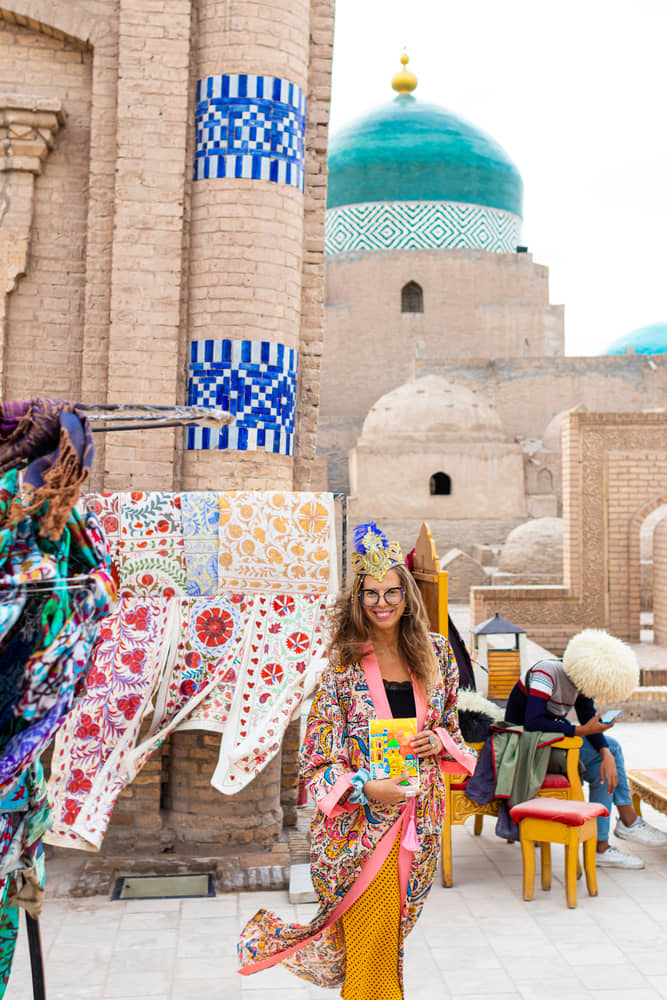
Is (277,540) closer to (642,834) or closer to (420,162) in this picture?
(642,834)

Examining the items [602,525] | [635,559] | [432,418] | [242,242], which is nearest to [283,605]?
[242,242]

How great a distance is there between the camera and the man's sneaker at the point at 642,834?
5.08 metres

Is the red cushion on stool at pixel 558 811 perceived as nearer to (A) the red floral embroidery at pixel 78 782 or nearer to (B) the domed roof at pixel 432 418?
(A) the red floral embroidery at pixel 78 782

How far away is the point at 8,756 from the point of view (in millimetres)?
2268

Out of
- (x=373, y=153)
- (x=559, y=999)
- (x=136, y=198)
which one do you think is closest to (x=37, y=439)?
(x=559, y=999)

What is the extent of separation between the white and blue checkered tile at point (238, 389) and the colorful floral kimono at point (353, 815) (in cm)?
257

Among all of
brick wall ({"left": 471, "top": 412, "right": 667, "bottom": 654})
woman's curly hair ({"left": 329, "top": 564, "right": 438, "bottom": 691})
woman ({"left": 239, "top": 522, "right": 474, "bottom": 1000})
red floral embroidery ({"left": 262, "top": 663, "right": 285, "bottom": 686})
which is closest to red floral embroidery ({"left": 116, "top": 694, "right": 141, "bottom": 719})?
red floral embroidery ({"left": 262, "top": 663, "right": 285, "bottom": 686})

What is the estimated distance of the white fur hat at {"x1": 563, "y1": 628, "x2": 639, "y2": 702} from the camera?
4523 mm

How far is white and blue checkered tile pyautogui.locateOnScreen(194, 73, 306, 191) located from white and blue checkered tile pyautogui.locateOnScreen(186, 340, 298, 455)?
98cm

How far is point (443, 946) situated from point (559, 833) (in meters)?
0.79

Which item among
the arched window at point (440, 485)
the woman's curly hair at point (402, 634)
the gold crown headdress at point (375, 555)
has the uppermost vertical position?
the arched window at point (440, 485)

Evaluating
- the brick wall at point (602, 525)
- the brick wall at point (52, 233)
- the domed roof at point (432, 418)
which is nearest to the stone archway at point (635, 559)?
the brick wall at point (602, 525)

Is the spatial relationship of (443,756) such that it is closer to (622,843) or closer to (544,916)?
(544,916)

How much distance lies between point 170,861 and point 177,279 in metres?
3.05
